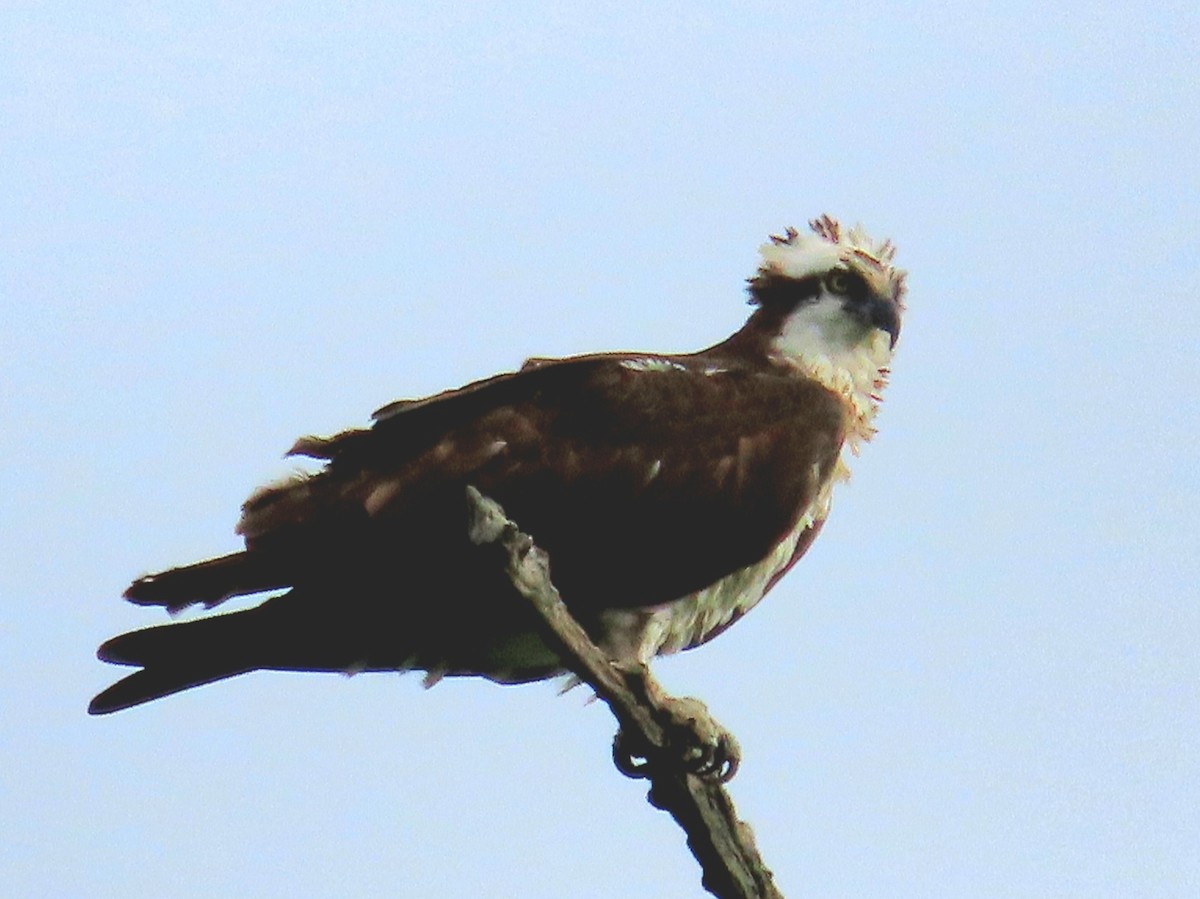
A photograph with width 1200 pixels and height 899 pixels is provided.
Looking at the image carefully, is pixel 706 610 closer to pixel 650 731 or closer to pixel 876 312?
pixel 876 312

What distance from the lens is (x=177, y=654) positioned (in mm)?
6605

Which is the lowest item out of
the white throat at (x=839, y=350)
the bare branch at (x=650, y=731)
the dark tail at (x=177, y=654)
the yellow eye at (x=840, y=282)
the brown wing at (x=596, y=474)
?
the bare branch at (x=650, y=731)

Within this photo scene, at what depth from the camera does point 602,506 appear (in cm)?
677

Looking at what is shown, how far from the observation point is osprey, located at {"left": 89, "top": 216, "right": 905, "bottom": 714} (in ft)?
21.2

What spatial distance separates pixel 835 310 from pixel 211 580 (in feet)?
9.68

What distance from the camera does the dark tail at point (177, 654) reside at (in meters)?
6.58

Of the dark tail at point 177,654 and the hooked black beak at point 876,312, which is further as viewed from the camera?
the hooked black beak at point 876,312

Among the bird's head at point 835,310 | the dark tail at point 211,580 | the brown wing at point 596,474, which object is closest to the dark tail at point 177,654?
the dark tail at point 211,580

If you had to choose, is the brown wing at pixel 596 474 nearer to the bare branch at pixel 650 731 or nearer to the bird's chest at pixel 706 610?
the bird's chest at pixel 706 610

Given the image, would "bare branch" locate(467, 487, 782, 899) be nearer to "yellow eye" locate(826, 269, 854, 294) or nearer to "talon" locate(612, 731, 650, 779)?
"talon" locate(612, 731, 650, 779)

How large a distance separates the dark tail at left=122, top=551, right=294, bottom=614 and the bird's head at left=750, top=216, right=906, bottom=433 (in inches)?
92.7

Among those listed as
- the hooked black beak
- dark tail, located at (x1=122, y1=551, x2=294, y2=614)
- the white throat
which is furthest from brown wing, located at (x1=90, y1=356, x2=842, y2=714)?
the hooked black beak

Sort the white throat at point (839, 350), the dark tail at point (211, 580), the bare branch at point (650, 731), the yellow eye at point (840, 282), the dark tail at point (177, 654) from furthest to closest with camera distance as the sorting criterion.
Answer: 1. the yellow eye at point (840, 282)
2. the white throat at point (839, 350)
3. the dark tail at point (177, 654)
4. the dark tail at point (211, 580)
5. the bare branch at point (650, 731)

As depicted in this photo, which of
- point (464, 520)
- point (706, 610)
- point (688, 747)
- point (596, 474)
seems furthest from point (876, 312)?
point (688, 747)
